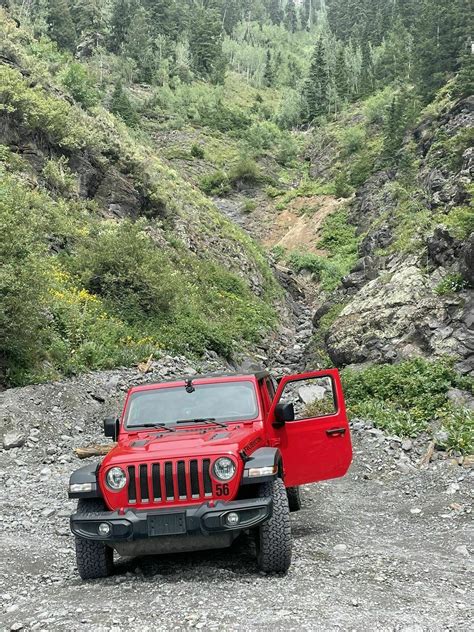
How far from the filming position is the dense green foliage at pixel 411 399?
12.0 m

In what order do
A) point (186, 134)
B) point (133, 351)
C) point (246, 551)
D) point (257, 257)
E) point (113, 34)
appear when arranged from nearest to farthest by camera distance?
point (246, 551)
point (133, 351)
point (257, 257)
point (186, 134)
point (113, 34)

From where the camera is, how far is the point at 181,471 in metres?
5.67

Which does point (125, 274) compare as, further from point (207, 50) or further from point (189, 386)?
point (207, 50)

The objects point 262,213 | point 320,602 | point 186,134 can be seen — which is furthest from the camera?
point 186,134

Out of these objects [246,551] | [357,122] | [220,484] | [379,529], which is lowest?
[379,529]

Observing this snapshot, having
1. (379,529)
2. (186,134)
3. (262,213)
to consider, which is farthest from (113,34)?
(379,529)

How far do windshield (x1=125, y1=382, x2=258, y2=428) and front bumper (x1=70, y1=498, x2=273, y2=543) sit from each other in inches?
62.9

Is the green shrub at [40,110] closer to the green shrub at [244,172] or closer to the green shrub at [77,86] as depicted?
the green shrub at [77,86]

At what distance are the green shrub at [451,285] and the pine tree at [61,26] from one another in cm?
6806

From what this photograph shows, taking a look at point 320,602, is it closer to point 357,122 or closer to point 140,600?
point 140,600

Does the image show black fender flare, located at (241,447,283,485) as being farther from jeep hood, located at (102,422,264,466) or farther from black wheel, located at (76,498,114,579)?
black wheel, located at (76,498,114,579)

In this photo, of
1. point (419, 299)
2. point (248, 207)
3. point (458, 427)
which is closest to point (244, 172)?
point (248, 207)

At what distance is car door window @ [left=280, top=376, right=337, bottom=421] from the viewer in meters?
14.3

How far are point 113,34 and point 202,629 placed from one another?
91.7 metres
